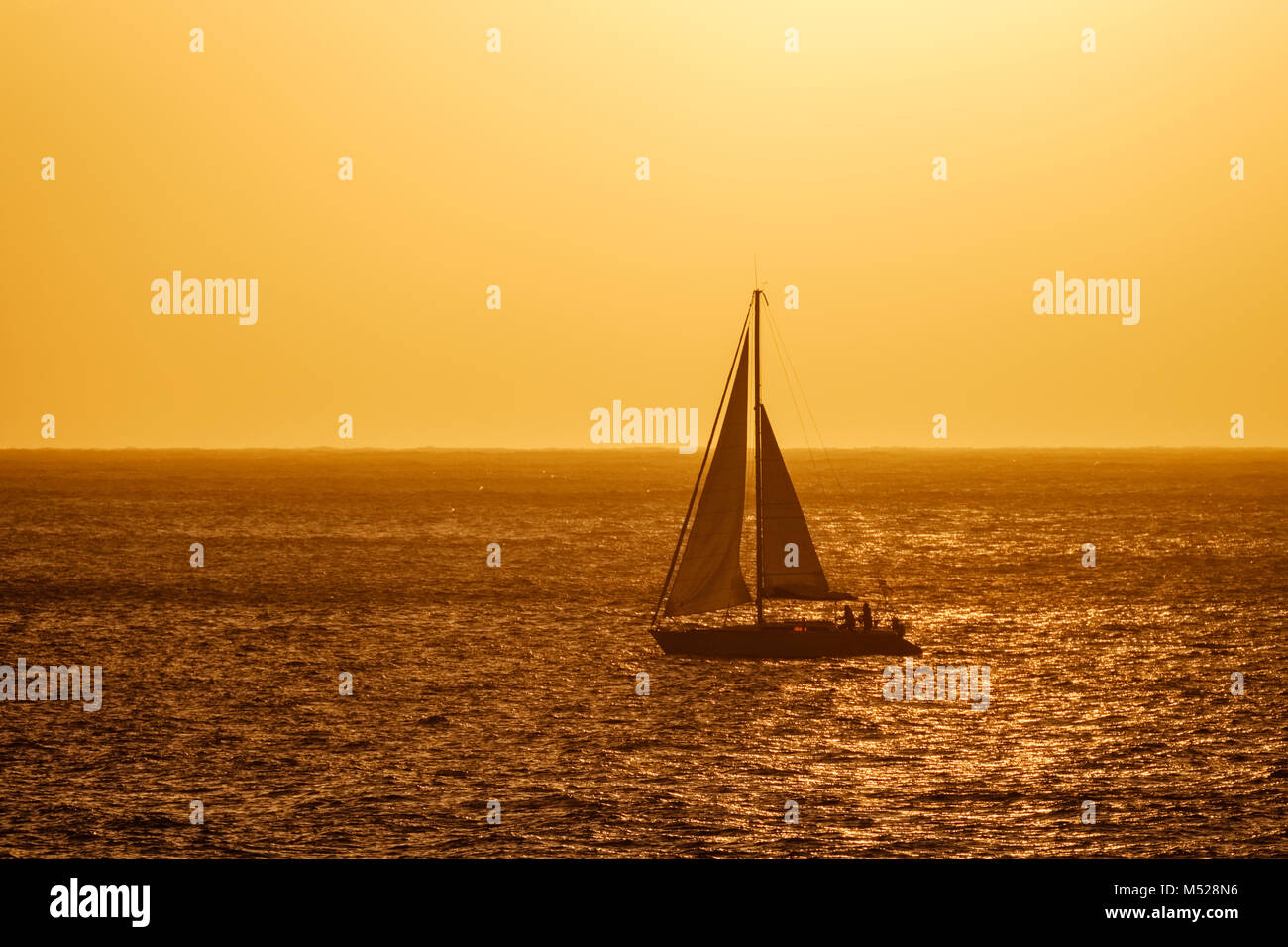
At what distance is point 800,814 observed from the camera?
108 ft

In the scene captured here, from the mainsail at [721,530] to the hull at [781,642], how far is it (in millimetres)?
1438

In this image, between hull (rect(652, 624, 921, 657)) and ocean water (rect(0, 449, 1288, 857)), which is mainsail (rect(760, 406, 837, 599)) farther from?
ocean water (rect(0, 449, 1288, 857))

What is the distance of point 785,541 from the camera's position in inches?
2104

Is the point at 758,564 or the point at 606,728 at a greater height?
the point at 758,564

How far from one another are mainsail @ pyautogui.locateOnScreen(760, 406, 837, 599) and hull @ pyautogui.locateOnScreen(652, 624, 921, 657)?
1.70m

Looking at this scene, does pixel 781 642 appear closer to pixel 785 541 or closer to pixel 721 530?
pixel 785 541

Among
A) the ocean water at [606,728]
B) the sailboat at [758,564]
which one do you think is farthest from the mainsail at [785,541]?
the ocean water at [606,728]

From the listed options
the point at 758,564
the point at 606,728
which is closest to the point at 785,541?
the point at 758,564

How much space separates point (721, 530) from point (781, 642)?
5205mm

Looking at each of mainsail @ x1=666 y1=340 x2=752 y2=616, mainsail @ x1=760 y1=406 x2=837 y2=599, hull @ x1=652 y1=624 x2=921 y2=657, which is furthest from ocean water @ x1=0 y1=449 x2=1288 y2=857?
mainsail @ x1=760 y1=406 x2=837 y2=599

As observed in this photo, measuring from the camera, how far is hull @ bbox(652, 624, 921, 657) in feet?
176

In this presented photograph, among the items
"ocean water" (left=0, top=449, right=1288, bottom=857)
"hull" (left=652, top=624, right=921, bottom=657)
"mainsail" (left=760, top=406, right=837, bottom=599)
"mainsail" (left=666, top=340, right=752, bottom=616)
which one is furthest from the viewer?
"hull" (left=652, top=624, right=921, bottom=657)

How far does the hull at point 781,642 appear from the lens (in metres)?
53.7

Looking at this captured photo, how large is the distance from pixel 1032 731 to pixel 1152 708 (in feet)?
24.6
